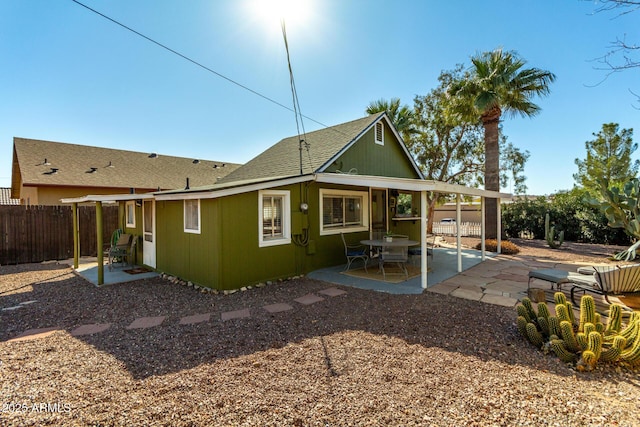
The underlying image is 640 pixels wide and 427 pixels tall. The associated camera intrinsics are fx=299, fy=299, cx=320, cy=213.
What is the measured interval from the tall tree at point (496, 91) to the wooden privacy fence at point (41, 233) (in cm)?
1709

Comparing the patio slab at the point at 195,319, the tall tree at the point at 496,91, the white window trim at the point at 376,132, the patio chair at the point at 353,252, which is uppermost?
the tall tree at the point at 496,91

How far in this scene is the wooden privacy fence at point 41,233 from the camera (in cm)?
1091

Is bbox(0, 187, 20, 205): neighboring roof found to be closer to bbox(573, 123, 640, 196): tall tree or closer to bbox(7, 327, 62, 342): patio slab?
bbox(7, 327, 62, 342): patio slab

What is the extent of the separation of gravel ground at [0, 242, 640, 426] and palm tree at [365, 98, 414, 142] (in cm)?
1364

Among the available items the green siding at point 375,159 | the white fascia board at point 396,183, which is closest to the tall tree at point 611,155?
the green siding at point 375,159

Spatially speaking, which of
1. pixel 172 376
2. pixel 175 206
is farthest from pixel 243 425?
pixel 175 206

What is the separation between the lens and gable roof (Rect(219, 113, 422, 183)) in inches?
383

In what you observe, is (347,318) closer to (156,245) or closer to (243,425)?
(243,425)

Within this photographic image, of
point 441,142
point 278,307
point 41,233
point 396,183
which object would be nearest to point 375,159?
point 396,183

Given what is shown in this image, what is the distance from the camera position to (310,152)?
10.8 meters

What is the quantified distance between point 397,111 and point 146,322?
16412 millimetres

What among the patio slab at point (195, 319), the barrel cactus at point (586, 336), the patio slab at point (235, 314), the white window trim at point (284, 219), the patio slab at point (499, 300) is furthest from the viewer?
the white window trim at point (284, 219)

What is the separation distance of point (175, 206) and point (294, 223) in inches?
124

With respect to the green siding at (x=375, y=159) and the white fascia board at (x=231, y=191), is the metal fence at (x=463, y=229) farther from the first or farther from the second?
the white fascia board at (x=231, y=191)
